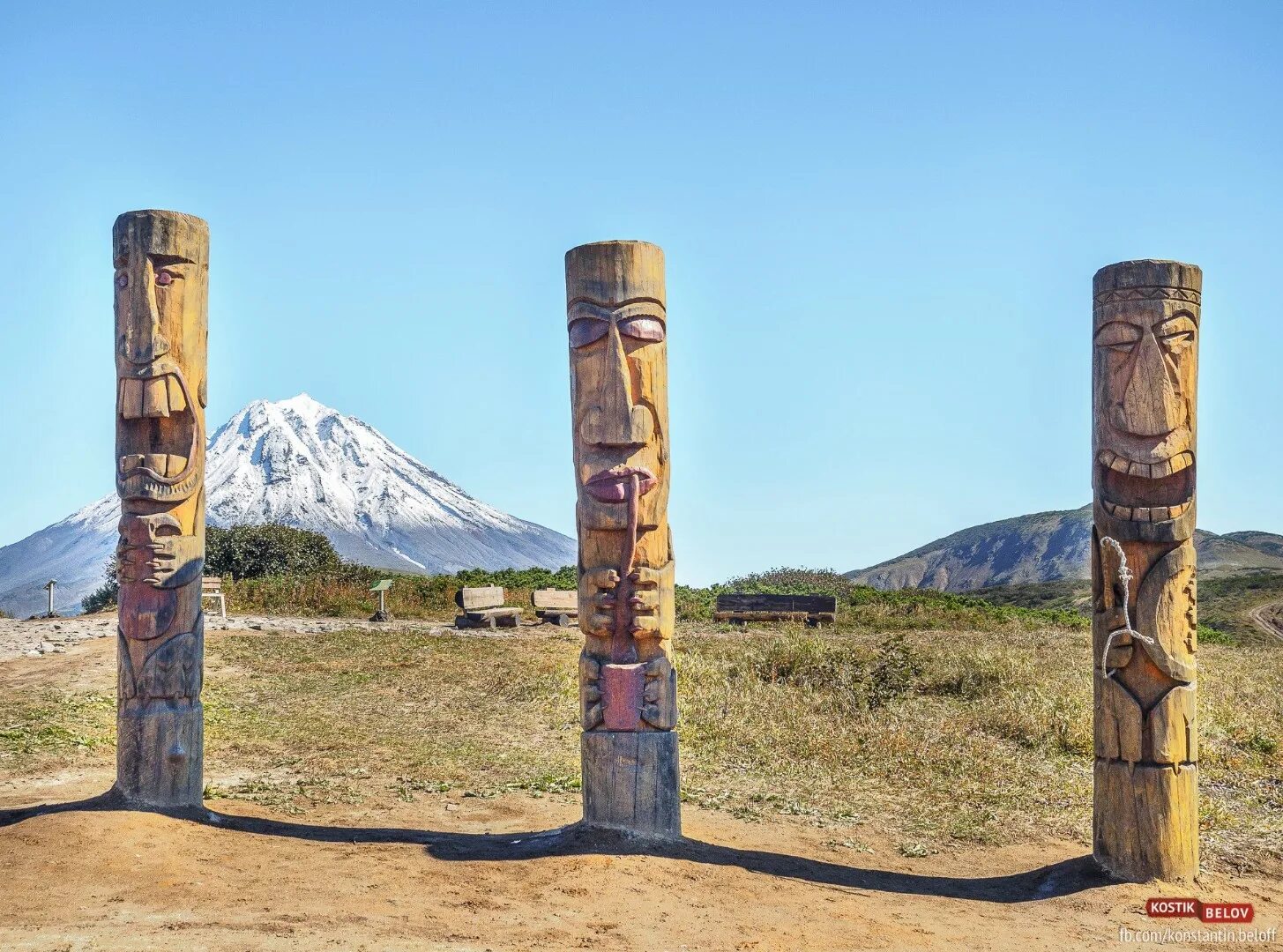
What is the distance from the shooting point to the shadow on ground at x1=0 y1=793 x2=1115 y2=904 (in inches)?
292

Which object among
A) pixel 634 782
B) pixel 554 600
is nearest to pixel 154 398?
pixel 634 782

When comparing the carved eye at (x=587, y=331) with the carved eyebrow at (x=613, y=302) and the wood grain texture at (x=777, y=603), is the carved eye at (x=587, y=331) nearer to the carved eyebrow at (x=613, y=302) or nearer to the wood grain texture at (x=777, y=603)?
the carved eyebrow at (x=613, y=302)

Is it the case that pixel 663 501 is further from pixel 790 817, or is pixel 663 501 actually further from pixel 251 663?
pixel 251 663

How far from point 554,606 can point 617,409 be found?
16347 mm

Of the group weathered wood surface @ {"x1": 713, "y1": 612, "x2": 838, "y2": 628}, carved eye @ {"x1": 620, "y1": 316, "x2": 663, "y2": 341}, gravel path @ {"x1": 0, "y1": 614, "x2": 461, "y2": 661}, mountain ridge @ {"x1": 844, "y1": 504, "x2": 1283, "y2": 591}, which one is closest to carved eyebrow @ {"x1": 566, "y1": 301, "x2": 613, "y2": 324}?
carved eye @ {"x1": 620, "y1": 316, "x2": 663, "y2": 341}

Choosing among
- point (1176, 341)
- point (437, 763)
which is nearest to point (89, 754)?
point (437, 763)

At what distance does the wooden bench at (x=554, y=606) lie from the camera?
77.8 feet

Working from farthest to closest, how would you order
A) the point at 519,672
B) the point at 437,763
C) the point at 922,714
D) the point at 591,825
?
the point at 519,672 → the point at 922,714 → the point at 437,763 → the point at 591,825

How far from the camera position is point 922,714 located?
13.1m

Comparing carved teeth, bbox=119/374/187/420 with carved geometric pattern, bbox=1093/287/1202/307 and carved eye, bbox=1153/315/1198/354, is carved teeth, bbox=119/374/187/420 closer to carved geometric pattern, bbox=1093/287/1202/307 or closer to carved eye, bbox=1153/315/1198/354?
carved geometric pattern, bbox=1093/287/1202/307

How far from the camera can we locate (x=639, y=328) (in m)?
7.98

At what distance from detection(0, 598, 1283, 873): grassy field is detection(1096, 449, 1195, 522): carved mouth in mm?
2566

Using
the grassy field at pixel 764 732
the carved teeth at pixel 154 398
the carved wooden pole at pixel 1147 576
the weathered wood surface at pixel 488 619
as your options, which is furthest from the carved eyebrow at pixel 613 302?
the weathered wood surface at pixel 488 619

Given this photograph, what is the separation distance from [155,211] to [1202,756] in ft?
33.5
